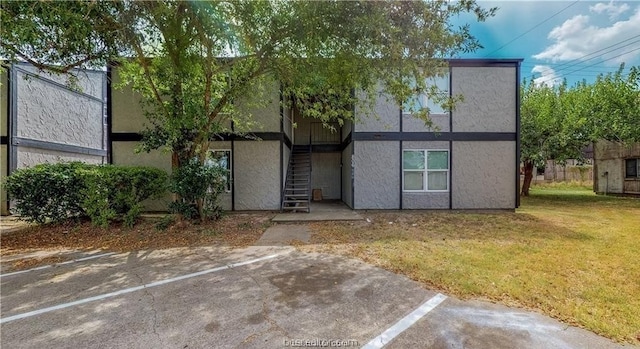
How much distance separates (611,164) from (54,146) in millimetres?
31081

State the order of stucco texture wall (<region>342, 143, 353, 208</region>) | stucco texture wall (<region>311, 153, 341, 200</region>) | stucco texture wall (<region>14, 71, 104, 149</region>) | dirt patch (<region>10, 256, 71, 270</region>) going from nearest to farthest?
dirt patch (<region>10, 256, 71, 270</region>)
stucco texture wall (<region>14, 71, 104, 149</region>)
stucco texture wall (<region>342, 143, 353, 208</region>)
stucco texture wall (<region>311, 153, 341, 200</region>)

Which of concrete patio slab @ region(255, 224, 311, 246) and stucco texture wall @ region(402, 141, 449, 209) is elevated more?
stucco texture wall @ region(402, 141, 449, 209)

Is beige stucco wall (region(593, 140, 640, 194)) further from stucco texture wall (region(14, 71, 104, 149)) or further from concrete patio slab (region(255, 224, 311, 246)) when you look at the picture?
stucco texture wall (region(14, 71, 104, 149))

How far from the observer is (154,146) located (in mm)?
7633

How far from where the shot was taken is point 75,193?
302 inches

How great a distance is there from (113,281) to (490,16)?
8006 mm

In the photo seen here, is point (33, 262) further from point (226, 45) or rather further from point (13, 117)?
point (13, 117)

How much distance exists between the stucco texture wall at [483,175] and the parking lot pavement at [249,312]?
7521 millimetres

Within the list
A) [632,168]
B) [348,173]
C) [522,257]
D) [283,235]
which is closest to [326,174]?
[348,173]

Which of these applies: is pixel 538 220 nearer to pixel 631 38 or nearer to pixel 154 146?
pixel 154 146

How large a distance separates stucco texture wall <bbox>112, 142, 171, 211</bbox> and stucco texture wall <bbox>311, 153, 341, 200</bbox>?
692 cm

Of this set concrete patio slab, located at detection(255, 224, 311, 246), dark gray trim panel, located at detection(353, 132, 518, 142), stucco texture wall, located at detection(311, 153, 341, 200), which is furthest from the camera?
stucco texture wall, located at detection(311, 153, 341, 200)

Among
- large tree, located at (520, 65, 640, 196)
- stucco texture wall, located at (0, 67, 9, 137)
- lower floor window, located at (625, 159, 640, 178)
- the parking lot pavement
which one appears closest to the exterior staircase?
the parking lot pavement

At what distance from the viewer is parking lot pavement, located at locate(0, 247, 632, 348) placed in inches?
111
